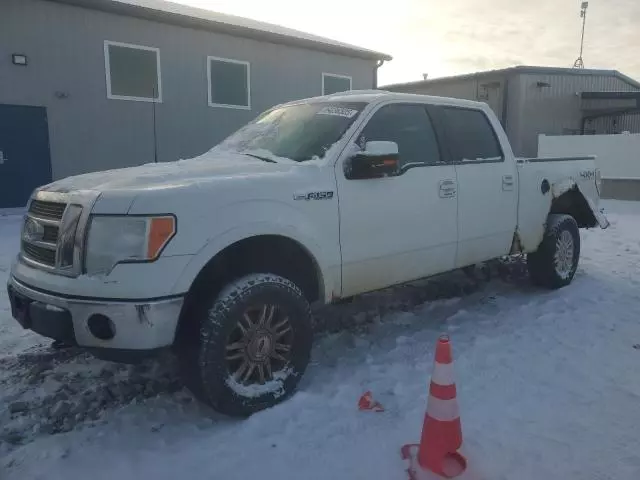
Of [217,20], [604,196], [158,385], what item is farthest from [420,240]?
[604,196]

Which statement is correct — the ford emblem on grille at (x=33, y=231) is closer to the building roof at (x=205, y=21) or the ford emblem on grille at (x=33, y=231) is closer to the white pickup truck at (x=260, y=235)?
the white pickup truck at (x=260, y=235)

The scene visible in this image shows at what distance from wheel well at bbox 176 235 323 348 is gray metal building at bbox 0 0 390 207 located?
9571mm

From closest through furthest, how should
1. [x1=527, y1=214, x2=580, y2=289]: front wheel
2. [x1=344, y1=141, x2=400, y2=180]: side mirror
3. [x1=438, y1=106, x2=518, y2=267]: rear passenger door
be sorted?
1. [x1=344, y1=141, x2=400, y2=180]: side mirror
2. [x1=438, y1=106, x2=518, y2=267]: rear passenger door
3. [x1=527, y1=214, x2=580, y2=289]: front wheel

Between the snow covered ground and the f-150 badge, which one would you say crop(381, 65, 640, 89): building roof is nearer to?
the snow covered ground

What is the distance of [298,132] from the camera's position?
381 centimetres

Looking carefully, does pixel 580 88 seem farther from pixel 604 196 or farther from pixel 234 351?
pixel 234 351

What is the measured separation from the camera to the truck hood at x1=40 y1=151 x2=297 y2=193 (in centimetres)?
280

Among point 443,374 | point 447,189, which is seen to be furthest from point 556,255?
point 443,374

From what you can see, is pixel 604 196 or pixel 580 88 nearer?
pixel 604 196

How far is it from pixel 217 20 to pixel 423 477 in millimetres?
12884

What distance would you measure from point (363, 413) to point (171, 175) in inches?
70.8

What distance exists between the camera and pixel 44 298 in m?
2.70

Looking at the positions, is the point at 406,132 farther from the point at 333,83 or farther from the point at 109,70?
the point at 333,83

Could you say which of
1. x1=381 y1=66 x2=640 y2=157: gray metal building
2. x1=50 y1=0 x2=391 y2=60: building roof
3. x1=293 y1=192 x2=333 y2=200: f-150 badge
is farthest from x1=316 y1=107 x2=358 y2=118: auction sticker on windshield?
x1=381 y1=66 x2=640 y2=157: gray metal building
